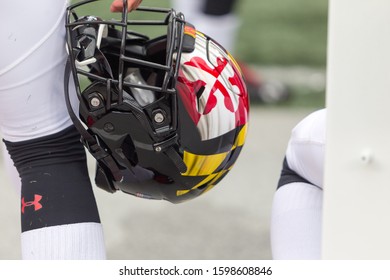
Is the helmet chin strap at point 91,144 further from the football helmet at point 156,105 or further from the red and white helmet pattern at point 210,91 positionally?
the red and white helmet pattern at point 210,91

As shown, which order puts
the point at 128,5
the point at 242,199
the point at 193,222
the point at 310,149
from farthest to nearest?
1. the point at 242,199
2. the point at 193,222
3. the point at 310,149
4. the point at 128,5

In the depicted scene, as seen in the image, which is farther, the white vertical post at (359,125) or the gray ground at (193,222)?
the gray ground at (193,222)

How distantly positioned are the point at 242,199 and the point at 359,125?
192 centimetres

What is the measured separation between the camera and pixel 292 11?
18.2 feet

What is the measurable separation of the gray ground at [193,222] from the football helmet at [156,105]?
1.11 metres

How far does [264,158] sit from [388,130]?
7.63 ft

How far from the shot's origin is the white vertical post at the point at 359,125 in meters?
1.37

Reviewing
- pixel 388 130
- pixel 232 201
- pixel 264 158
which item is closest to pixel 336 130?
pixel 388 130

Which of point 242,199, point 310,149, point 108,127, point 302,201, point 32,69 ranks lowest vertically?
point 242,199

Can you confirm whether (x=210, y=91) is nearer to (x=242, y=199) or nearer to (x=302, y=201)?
(x=302, y=201)

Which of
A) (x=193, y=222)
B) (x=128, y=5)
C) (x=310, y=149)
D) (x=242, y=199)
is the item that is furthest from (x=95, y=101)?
(x=242, y=199)

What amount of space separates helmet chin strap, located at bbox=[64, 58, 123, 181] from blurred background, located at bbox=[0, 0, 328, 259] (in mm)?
340

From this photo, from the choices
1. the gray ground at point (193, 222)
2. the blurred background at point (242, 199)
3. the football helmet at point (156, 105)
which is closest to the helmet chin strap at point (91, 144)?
the football helmet at point (156, 105)

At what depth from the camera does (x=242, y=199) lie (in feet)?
10.8
